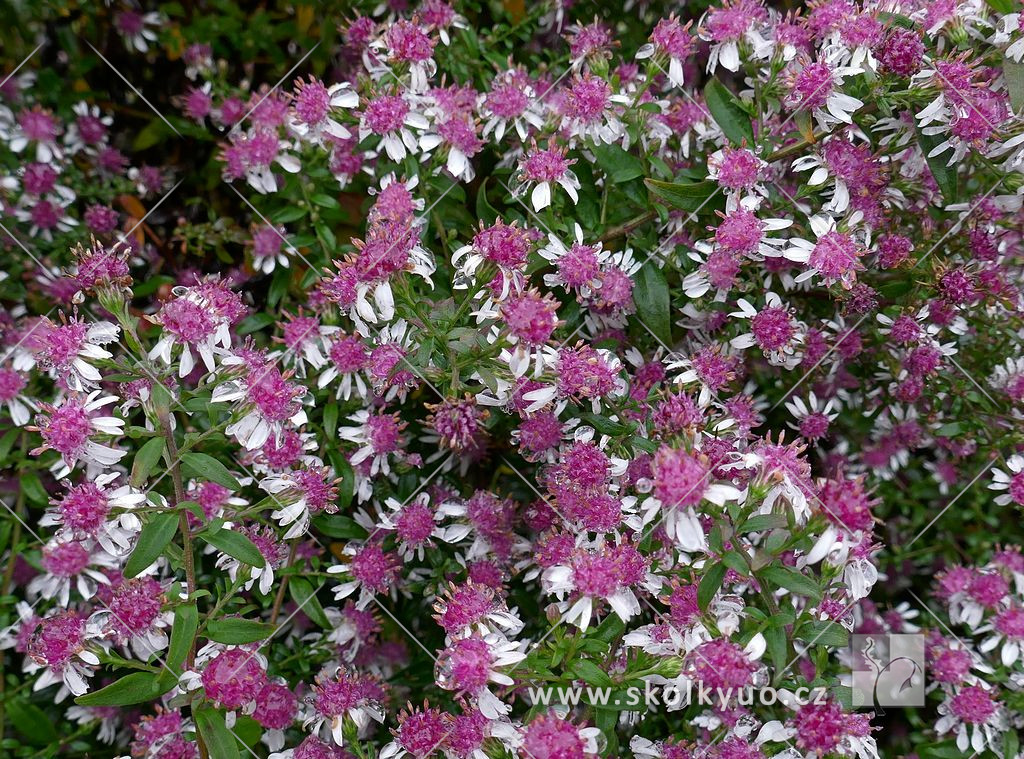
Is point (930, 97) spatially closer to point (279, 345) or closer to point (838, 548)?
point (838, 548)

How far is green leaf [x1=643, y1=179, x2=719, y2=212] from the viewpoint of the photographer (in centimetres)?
150

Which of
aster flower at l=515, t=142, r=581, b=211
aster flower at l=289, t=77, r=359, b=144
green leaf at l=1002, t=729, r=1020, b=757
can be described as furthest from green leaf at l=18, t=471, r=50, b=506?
green leaf at l=1002, t=729, r=1020, b=757

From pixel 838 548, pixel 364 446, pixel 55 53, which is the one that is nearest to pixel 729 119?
pixel 838 548

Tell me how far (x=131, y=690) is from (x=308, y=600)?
37 cm

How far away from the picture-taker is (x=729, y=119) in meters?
1.55

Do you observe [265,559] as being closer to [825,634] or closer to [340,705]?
[340,705]

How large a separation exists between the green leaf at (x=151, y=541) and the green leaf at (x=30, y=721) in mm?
676

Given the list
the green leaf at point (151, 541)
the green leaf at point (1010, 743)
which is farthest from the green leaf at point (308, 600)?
the green leaf at point (1010, 743)

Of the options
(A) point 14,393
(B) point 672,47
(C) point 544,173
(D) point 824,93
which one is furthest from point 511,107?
(A) point 14,393

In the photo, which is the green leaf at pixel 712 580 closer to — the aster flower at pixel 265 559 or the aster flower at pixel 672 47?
the aster flower at pixel 265 559

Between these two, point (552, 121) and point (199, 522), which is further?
point (552, 121)

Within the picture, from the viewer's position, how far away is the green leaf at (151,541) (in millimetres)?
1233

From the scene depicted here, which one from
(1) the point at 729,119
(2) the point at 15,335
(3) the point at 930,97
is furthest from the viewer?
(2) the point at 15,335

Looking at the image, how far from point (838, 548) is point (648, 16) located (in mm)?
1501
